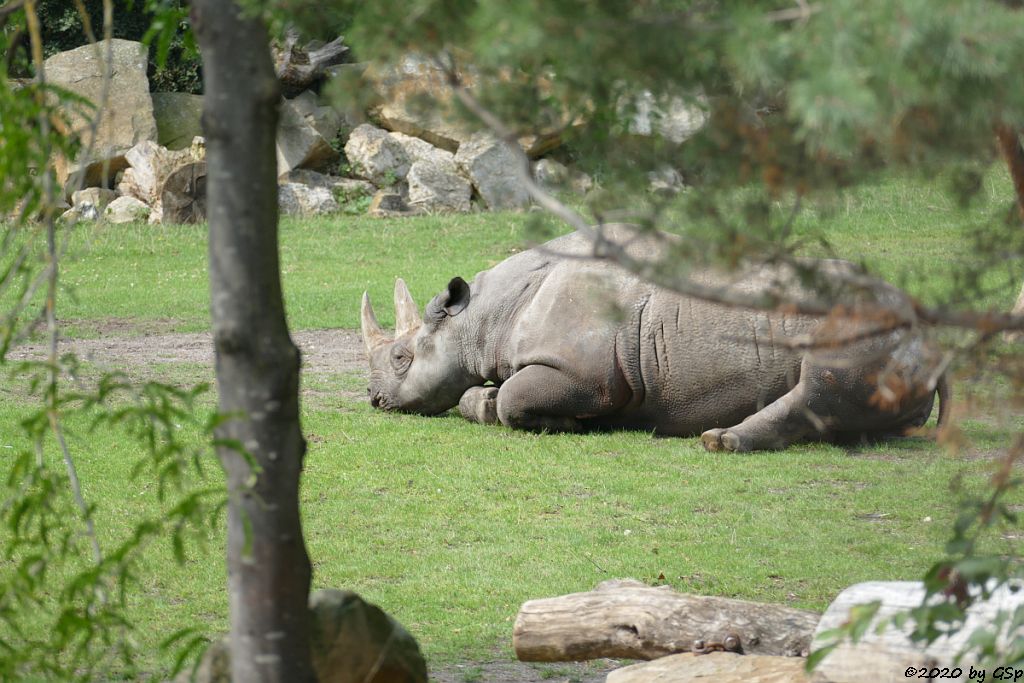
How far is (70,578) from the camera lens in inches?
223

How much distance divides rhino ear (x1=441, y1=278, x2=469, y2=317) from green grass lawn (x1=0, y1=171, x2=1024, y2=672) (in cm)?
78

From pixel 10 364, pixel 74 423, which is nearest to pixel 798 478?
pixel 74 423

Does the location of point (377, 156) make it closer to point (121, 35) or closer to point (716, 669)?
point (121, 35)

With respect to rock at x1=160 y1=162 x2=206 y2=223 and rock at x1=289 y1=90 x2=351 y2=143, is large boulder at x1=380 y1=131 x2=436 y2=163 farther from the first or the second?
rock at x1=160 y1=162 x2=206 y2=223

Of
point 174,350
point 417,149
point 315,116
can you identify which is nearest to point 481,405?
point 174,350

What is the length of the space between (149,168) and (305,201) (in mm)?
2212

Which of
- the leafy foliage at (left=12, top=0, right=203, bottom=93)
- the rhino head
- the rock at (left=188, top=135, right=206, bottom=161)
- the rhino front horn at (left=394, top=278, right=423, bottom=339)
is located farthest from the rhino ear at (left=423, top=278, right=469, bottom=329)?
the leafy foliage at (left=12, top=0, right=203, bottom=93)

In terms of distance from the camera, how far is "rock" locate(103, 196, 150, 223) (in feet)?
57.7

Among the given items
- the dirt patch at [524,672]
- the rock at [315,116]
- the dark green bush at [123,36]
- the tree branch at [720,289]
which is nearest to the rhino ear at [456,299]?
the dirt patch at [524,672]

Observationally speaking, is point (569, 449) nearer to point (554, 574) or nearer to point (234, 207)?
point (554, 574)

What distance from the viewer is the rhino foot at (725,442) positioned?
25.8 ft

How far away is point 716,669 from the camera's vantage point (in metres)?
4.04

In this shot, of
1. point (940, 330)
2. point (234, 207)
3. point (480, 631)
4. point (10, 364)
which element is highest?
point (234, 207)

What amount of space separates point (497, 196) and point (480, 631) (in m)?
14.2
